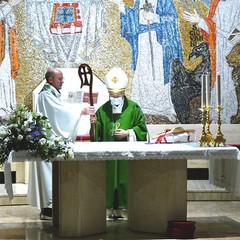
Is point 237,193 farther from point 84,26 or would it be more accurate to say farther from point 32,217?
point 84,26

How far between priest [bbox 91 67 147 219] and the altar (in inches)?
45.1

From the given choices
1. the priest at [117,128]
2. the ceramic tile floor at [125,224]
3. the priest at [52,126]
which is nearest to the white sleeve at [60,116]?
the priest at [52,126]

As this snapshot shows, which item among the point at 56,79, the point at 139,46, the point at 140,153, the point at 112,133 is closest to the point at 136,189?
the point at 140,153

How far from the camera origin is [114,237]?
27.6 ft

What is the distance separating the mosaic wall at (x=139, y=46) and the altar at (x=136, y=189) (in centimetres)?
427

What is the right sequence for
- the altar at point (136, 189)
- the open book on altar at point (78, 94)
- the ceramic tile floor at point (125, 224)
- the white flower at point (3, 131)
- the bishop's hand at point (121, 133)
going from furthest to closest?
the open book on altar at point (78, 94)
the bishop's hand at point (121, 133)
the ceramic tile floor at point (125, 224)
the altar at point (136, 189)
the white flower at point (3, 131)

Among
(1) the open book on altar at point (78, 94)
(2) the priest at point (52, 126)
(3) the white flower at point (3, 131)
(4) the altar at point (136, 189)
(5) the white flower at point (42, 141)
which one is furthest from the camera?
(1) the open book on altar at point (78, 94)

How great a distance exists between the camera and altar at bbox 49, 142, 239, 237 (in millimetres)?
8289

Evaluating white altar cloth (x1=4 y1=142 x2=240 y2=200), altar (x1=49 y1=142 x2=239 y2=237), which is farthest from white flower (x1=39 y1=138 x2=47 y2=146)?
altar (x1=49 y1=142 x2=239 y2=237)

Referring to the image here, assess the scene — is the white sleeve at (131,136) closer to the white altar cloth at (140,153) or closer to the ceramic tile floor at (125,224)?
the ceramic tile floor at (125,224)

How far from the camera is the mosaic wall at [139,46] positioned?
12.6m

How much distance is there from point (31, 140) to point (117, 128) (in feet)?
7.52

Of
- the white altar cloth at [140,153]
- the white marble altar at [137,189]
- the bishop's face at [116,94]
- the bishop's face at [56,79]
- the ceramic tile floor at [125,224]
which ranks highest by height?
the bishop's face at [56,79]

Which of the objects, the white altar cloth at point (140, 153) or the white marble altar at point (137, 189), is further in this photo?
the white marble altar at point (137, 189)
